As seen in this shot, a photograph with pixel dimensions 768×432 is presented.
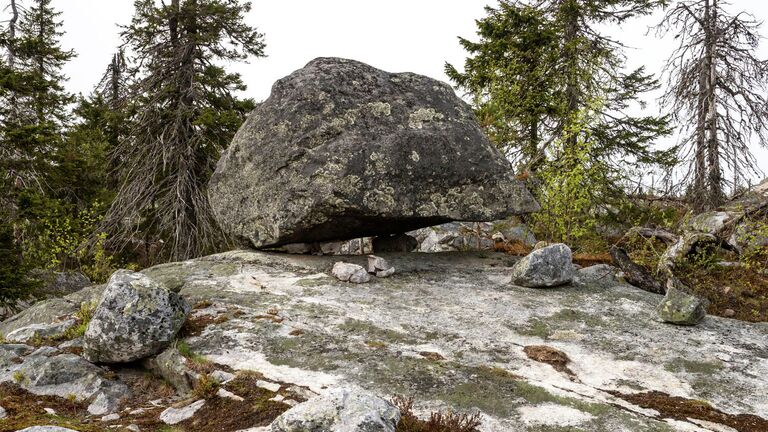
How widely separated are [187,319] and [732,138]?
14979 millimetres

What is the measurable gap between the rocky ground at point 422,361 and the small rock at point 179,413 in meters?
0.02

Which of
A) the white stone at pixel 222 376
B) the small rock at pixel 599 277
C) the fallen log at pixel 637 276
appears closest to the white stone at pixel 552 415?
the white stone at pixel 222 376

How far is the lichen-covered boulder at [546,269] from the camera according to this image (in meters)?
8.03

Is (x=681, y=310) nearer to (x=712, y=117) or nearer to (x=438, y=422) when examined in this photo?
(x=438, y=422)

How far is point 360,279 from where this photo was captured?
8.04m

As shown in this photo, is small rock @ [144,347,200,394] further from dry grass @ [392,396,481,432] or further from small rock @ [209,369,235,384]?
dry grass @ [392,396,481,432]

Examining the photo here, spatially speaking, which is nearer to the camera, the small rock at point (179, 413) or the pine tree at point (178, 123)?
the small rock at point (179, 413)

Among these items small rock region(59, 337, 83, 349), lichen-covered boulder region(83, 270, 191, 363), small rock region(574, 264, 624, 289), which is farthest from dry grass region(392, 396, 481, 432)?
small rock region(574, 264, 624, 289)

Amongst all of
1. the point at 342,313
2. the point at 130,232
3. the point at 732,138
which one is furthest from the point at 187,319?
the point at 732,138

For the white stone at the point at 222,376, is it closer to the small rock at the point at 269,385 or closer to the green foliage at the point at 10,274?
the small rock at the point at 269,385

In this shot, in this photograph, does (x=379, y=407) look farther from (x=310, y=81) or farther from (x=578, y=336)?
(x=310, y=81)

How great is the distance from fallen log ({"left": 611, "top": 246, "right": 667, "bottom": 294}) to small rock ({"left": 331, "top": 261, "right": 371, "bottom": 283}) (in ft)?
14.4

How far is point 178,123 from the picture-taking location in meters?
14.1

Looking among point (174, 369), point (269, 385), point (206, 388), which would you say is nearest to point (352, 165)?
point (174, 369)
